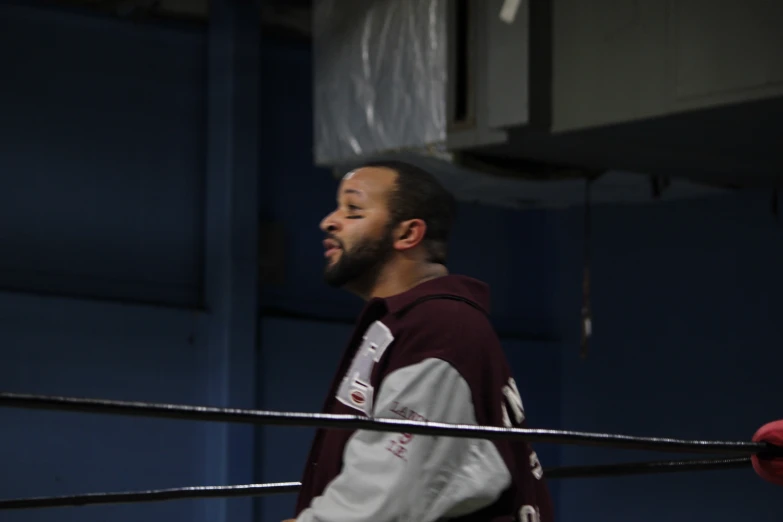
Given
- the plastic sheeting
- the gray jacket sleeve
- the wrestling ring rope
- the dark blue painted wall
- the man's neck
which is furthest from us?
the dark blue painted wall

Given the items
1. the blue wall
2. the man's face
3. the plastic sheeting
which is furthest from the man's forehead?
the blue wall

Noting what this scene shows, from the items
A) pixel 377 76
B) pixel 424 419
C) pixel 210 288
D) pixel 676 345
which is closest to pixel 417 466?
pixel 424 419

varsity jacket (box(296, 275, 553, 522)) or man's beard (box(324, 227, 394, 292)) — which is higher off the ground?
man's beard (box(324, 227, 394, 292))

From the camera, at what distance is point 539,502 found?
1.54 metres

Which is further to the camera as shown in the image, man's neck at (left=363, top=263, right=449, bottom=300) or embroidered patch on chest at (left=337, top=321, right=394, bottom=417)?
man's neck at (left=363, top=263, right=449, bottom=300)

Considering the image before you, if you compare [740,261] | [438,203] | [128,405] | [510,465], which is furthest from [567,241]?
[128,405]

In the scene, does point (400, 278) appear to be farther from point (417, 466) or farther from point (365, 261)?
point (417, 466)

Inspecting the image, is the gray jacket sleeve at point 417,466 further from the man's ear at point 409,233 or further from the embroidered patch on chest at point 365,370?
the man's ear at point 409,233

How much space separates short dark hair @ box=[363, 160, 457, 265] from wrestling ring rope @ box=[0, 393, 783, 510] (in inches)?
15.6

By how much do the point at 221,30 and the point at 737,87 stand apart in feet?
6.40

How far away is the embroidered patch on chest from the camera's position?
4.90ft

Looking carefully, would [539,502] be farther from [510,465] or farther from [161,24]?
[161,24]

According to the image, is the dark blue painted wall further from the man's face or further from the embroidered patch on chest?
the embroidered patch on chest

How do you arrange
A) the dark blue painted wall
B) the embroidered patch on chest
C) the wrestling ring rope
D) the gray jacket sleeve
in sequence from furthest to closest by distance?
1. the dark blue painted wall
2. the embroidered patch on chest
3. the gray jacket sleeve
4. the wrestling ring rope
